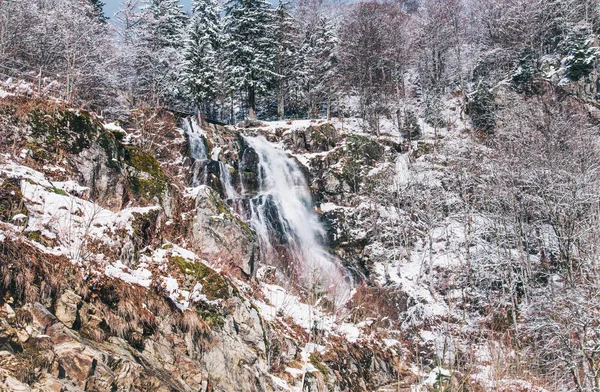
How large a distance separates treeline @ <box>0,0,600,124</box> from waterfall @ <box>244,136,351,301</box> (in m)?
8.30

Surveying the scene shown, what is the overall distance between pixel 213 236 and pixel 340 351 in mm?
5145

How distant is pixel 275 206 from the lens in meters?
20.7

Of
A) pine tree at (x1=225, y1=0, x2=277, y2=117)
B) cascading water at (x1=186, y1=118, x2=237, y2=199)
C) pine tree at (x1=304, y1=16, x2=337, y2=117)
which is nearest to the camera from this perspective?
cascading water at (x1=186, y1=118, x2=237, y2=199)

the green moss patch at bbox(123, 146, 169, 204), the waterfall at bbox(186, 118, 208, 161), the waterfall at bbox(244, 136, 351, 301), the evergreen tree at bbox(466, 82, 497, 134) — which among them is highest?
the evergreen tree at bbox(466, 82, 497, 134)

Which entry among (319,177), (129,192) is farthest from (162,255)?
(319,177)

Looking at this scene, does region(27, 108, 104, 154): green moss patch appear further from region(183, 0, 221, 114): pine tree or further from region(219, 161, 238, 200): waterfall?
region(183, 0, 221, 114): pine tree

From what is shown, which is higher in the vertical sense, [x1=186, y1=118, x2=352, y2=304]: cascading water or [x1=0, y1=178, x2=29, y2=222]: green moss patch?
[x1=0, y1=178, x2=29, y2=222]: green moss patch

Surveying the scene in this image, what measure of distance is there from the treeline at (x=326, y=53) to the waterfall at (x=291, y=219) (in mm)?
8296

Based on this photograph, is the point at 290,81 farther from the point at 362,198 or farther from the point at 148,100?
the point at 362,198

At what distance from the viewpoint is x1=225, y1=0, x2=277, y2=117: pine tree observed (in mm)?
31188

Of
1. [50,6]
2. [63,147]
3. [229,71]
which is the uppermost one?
[50,6]

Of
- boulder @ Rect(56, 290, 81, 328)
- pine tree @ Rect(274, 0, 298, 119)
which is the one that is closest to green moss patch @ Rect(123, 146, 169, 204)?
boulder @ Rect(56, 290, 81, 328)

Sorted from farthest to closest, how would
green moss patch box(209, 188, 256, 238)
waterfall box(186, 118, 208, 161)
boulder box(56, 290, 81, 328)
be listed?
waterfall box(186, 118, 208, 161), green moss patch box(209, 188, 256, 238), boulder box(56, 290, 81, 328)

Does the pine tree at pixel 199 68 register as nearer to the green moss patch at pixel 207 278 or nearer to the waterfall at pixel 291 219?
the waterfall at pixel 291 219
